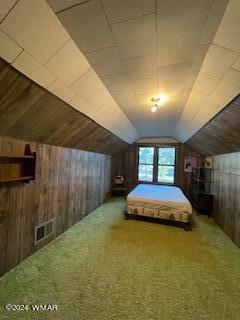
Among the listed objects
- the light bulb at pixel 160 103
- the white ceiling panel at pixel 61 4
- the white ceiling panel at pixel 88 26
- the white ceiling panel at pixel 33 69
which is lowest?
the white ceiling panel at pixel 33 69

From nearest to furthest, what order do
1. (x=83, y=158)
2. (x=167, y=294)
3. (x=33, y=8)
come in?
(x=33, y=8) < (x=167, y=294) < (x=83, y=158)

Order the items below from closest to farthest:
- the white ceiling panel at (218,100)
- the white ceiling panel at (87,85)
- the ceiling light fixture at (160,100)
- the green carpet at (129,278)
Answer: the green carpet at (129,278)
the white ceiling panel at (87,85)
the white ceiling panel at (218,100)
the ceiling light fixture at (160,100)

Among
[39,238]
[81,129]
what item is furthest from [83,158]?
[39,238]

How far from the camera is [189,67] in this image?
190 centimetres

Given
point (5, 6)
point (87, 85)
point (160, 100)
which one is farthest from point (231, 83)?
point (5, 6)

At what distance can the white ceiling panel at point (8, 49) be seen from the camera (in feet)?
3.65

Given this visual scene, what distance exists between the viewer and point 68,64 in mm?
1601

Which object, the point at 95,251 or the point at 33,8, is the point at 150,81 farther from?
the point at 95,251

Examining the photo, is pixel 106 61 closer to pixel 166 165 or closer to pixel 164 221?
pixel 164 221

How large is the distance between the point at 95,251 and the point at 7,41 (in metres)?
2.66

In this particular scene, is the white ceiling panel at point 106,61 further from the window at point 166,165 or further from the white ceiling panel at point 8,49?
the window at point 166,165

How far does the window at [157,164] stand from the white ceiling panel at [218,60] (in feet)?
15.3

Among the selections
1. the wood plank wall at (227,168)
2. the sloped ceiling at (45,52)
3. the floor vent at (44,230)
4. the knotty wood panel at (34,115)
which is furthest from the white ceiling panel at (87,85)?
the floor vent at (44,230)

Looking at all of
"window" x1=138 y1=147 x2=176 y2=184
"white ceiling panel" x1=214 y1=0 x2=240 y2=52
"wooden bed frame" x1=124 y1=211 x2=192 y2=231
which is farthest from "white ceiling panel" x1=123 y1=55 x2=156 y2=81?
"window" x1=138 y1=147 x2=176 y2=184
